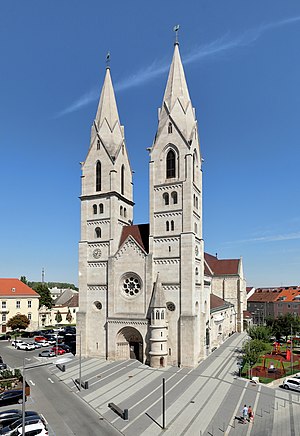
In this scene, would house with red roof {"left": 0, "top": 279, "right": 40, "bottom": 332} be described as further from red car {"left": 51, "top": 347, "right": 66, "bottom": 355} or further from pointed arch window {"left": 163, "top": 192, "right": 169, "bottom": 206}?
pointed arch window {"left": 163, "top": 192, "right": 169, "bottom": 206}

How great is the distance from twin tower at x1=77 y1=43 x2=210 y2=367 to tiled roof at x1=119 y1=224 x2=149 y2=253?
0.54 ft

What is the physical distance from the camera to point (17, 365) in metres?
46.5

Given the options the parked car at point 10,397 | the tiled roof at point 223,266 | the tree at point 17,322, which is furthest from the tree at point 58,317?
the parked car at point 10,397

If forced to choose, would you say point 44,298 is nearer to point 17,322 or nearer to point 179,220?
point 17,322

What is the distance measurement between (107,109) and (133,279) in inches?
1052

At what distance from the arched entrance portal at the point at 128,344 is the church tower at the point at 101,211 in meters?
2.35

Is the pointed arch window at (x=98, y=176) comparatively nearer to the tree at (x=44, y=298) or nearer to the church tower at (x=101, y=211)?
the church tower at (x=101, y=211)

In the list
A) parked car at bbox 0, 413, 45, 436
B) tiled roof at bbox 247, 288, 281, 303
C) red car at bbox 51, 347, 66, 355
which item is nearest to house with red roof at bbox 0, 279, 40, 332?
red car at bbox 51, 347, 66, 355

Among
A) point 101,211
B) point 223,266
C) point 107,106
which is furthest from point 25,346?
point 223,266

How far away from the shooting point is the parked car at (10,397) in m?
30.9

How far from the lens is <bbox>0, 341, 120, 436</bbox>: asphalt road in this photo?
84.0ft

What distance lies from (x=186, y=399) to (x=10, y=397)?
15805 millimetres

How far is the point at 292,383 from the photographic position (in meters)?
35.2

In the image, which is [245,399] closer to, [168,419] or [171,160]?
[168,419]
